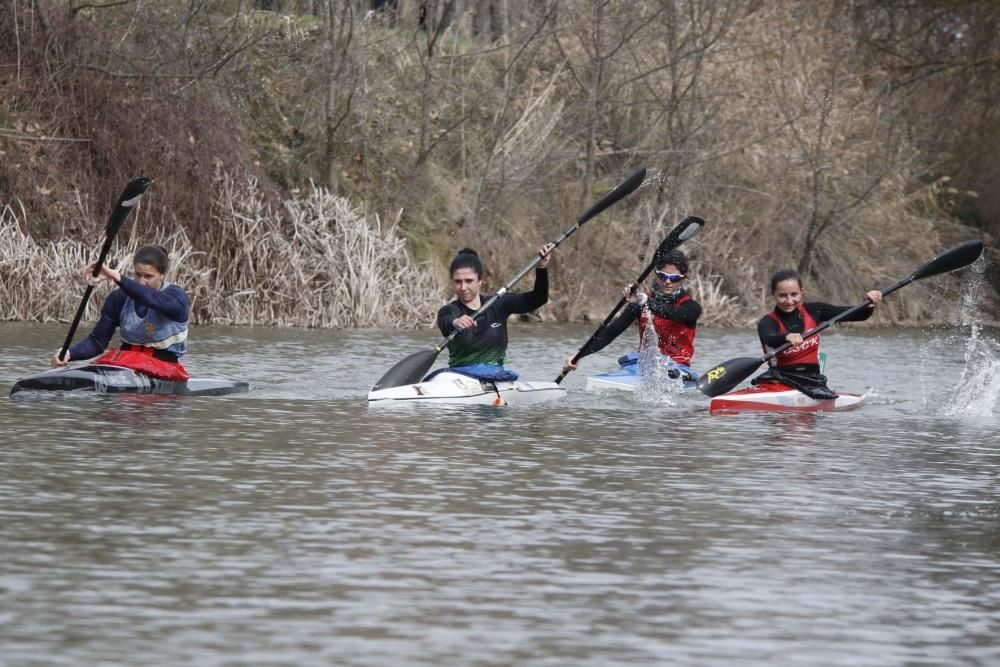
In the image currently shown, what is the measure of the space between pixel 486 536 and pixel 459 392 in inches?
256

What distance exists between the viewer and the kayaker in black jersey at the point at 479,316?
14.1m

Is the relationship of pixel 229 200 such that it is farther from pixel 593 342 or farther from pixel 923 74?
pixel 923 74

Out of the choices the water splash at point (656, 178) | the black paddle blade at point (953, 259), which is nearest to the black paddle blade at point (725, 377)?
the black paddle blade at point (953, 259)

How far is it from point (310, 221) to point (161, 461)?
16.6 m

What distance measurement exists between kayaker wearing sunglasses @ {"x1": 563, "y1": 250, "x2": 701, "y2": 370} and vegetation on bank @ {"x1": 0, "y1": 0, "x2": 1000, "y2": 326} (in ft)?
31.6

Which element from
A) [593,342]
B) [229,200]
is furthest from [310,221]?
[593,342]

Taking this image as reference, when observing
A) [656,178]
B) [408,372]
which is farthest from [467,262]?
[656,178]

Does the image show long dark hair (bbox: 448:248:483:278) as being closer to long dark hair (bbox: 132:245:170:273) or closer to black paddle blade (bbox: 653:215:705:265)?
long dark hair (bbox: 132:245:170:273)

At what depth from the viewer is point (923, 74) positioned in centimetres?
3122

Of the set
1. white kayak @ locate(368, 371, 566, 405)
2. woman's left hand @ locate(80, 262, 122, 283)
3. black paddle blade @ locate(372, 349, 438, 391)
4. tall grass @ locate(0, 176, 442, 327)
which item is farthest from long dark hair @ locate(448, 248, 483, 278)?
tall grass @ locate(0, 176, 442, 327)

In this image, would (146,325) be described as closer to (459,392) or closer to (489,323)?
(459,392)

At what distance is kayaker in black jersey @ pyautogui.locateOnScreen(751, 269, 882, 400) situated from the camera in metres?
15.0

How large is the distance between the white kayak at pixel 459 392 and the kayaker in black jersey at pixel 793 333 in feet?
6.77

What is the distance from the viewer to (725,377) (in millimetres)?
15266
